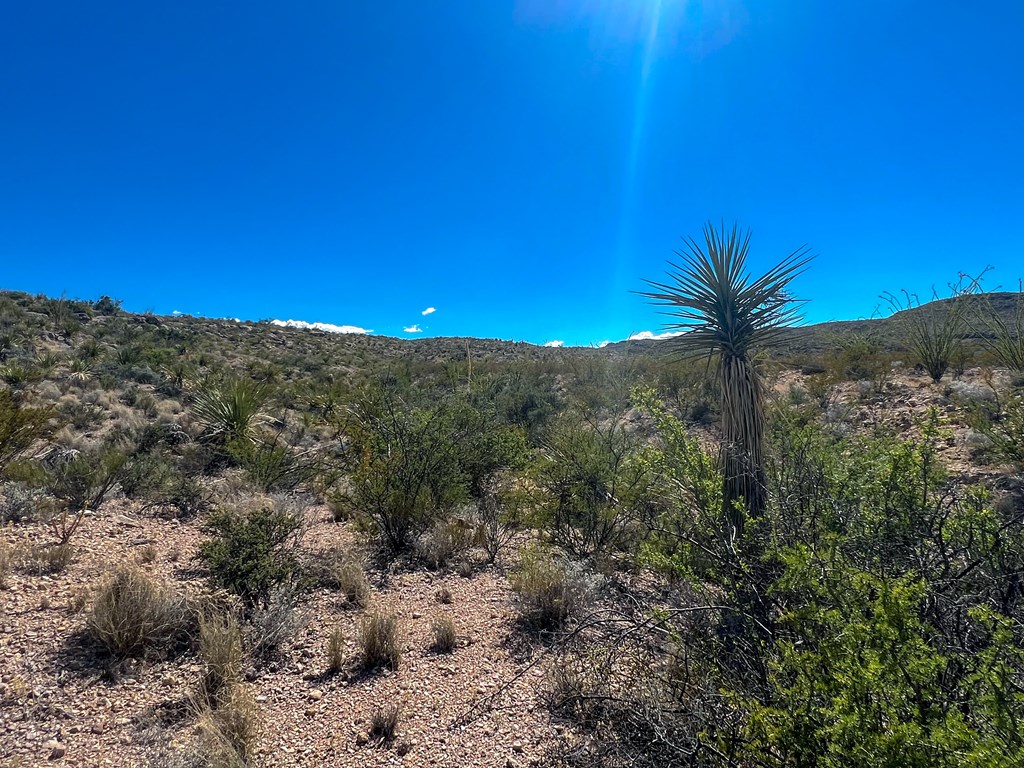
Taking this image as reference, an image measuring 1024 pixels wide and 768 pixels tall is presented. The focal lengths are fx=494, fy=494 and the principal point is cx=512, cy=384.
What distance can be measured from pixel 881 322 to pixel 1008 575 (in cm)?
3278

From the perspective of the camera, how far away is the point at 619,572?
5.38 m

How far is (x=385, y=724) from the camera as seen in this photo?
2998 millimetres

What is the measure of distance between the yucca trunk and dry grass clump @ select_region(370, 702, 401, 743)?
3.13 m

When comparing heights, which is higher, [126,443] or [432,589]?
[126,443]

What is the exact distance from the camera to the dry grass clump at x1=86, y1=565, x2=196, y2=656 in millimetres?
3561

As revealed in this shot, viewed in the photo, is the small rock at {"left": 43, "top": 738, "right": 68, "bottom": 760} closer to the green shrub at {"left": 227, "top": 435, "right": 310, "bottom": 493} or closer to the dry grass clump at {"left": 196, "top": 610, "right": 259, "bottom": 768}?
the dry grass clump at {"left": 196, "top": 610, "right": 259, "bottom": 768}

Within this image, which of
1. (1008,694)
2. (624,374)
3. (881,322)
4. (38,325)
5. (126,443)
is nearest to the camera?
(1008,694)

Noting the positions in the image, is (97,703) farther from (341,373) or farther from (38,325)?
(38,325)

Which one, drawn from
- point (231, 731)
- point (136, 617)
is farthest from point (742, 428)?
point (136, 617)

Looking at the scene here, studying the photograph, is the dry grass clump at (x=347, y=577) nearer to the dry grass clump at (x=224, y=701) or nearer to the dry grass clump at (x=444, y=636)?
the dry grass clump at (x=444, y=636)

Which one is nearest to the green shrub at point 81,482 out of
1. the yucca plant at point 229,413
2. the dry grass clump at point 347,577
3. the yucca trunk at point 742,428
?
the yucca plant at point 229,413

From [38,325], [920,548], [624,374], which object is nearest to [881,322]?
[624,374]

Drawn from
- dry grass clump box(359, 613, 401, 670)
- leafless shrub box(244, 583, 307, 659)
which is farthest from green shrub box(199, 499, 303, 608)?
dry grass clump box(359, 613, 401, 670)

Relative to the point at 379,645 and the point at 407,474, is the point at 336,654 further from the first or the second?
the point at 407,474
